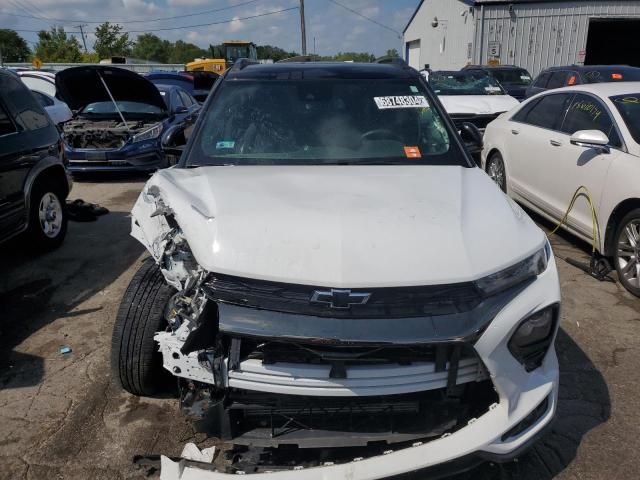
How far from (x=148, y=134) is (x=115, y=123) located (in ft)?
2.89

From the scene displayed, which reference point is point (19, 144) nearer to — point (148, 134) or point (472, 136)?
point (472, 136)

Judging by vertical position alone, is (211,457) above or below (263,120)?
below

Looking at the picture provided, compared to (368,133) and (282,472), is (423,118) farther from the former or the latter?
(282,472)

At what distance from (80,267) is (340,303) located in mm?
4115

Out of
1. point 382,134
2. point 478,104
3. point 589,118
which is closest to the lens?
point 382,134

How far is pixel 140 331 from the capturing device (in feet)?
9.18

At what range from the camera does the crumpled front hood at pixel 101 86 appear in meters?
8.76

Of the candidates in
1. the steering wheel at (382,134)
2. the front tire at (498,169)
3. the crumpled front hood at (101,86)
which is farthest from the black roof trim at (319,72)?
the crumpled front hood at (101,86)

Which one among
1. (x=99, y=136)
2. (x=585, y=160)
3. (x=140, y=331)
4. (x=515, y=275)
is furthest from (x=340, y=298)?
(x=99, y=136)

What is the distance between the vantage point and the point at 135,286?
2.92m

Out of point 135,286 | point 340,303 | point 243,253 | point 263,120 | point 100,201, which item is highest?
point 263,120

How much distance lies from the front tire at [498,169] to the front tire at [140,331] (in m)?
5.18

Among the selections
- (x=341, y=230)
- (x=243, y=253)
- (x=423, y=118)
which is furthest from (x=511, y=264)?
(x=423, y=118)

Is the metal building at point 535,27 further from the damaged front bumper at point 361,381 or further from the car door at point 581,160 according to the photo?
the damaged front bumper at point 361,381
